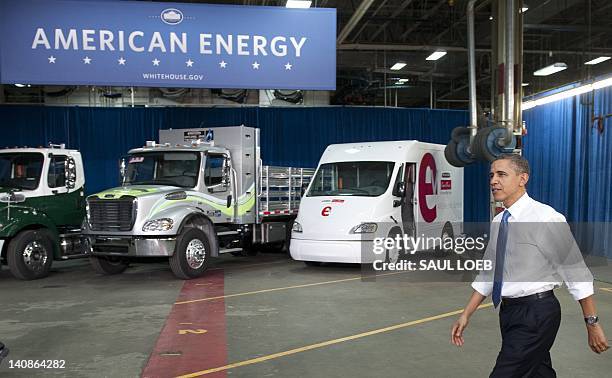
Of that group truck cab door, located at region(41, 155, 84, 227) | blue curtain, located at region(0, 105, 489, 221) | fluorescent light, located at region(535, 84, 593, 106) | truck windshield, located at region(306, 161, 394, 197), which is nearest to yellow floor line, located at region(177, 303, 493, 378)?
truck windshield, located at region(306, 161, 394, 197)

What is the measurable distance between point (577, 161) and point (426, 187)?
17.1 ft

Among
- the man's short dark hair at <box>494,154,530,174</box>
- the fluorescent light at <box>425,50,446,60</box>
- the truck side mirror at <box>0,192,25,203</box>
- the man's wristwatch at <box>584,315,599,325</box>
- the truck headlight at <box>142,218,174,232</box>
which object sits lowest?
the truck headlight at <box>142,218,174,232</box>

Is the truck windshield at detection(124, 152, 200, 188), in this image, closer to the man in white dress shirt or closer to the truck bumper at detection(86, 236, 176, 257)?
the truck bumper at detection(86, 236, 176, 257)

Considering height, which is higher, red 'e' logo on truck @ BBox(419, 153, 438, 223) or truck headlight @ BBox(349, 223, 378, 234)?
red 'e' logo on truck @ BBox(419, 153, 438, 223)

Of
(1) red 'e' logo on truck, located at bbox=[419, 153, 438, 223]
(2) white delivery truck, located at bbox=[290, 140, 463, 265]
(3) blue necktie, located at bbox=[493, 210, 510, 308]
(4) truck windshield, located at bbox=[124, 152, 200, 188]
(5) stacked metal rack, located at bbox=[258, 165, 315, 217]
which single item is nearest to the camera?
(3) blue necktie, located at bbox=[493, 210, 510, 308]

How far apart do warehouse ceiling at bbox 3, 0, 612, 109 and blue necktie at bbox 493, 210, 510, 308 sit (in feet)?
34.1

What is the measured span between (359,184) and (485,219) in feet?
33.5

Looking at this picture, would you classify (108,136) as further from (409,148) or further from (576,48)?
(576,48)

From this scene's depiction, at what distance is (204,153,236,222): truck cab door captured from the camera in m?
10.8

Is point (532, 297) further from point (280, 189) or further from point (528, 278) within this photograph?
point (280, 189)

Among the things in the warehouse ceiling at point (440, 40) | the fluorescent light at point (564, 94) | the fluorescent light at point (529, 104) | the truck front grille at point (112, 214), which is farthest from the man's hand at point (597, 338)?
the fluorescent light at point (529, 104)

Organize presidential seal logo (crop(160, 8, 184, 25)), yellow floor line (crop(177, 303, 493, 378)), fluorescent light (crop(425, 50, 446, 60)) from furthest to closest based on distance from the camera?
1. fluorescent light (crop(425, 50, 446, 60))
2. presidential seal logo (crop(160, 8, 184, 25))
3. yellow floor line (crop(177, 303, 493, 378))

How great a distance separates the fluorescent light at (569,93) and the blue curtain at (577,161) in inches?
4.7

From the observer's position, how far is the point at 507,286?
10.0ft
